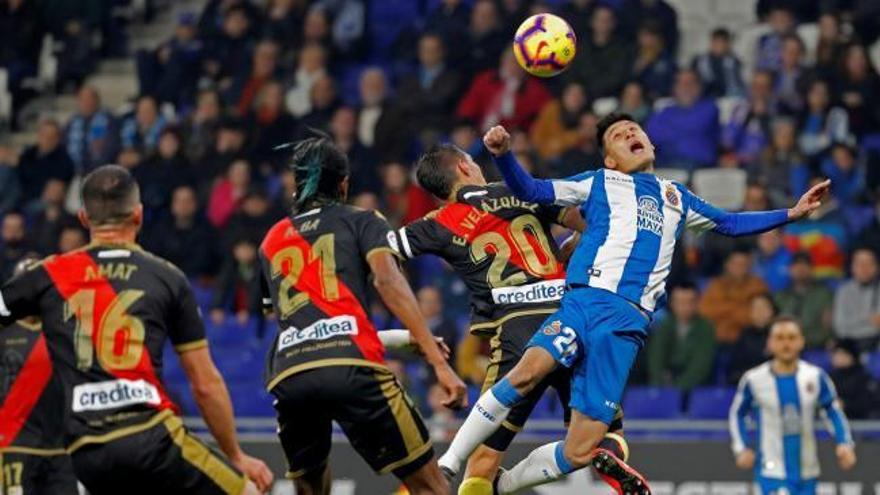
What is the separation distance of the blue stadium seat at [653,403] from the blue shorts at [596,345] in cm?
680

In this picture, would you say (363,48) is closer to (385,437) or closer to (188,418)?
(188,418)

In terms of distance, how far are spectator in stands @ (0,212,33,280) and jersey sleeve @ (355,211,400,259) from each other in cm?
1065

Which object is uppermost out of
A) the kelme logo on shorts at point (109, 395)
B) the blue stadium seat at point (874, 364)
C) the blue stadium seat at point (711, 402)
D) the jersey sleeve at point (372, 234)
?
the jersey sleeve at point (372, 234)

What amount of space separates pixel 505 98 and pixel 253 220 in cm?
294

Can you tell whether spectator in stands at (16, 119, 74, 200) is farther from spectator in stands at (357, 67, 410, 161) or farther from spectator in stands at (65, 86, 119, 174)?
spectator in stands at (357, 67, 410, 161)

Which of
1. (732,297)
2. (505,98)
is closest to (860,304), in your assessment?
(732,297)

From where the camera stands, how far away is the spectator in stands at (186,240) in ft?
62.4

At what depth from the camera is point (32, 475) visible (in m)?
12.1

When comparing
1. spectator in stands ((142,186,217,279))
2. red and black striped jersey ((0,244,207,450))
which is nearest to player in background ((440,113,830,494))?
red and black striped jersey ((0,244,207,450))

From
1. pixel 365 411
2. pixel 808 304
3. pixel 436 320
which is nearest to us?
pixel 365 411

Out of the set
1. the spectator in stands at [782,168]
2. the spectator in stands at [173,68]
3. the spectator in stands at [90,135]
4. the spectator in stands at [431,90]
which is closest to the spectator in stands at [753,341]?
the spectator in stands at [782,168]

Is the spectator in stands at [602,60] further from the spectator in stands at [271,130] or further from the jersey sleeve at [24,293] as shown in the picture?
the jersey sleeve at [24,293]

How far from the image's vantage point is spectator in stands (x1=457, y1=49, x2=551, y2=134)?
1886cm

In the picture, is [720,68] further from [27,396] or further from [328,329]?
[328,329]
